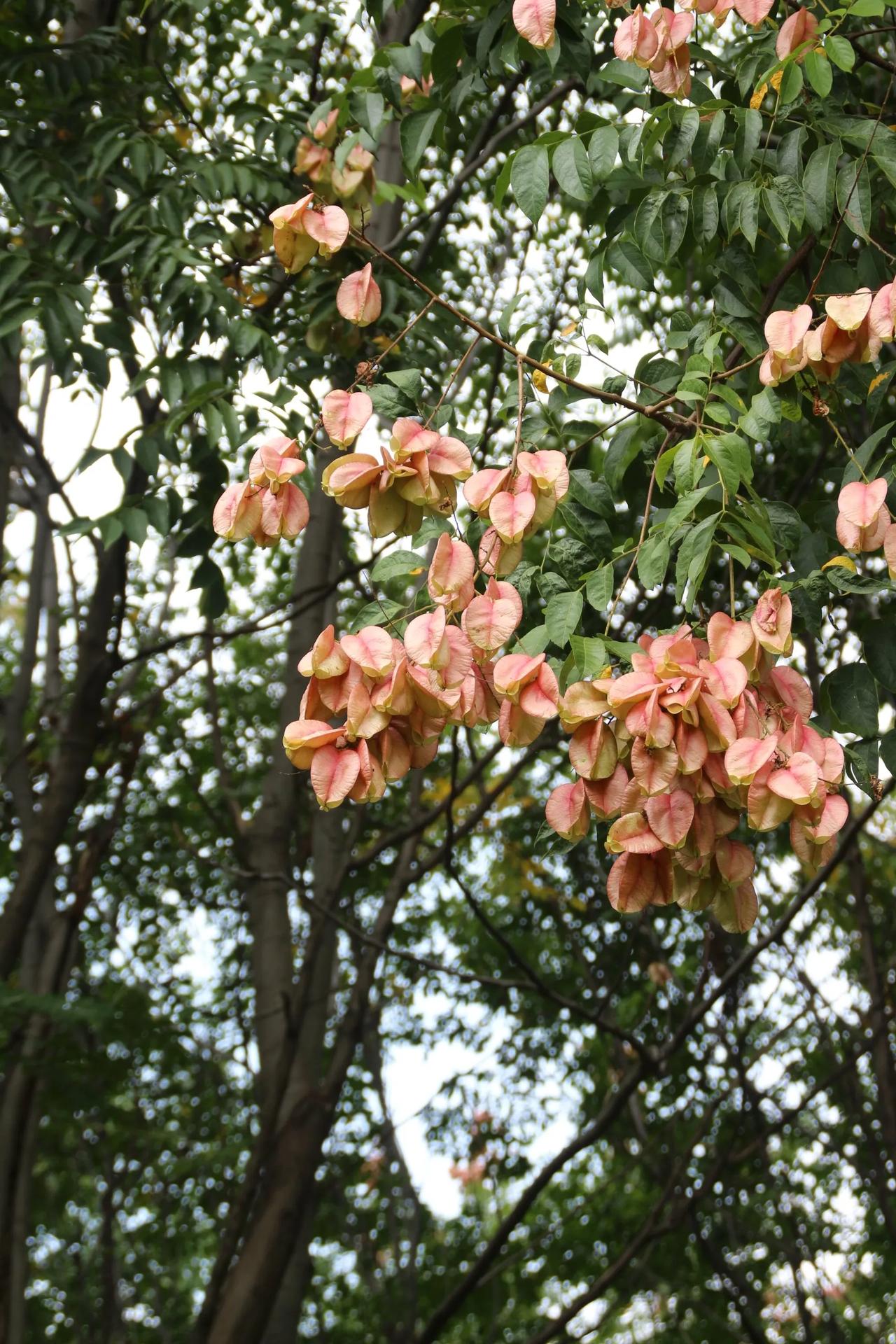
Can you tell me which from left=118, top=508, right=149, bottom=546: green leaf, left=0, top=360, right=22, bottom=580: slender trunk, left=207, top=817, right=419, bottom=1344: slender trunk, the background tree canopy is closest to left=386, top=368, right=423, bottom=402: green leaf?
the background tree canopy

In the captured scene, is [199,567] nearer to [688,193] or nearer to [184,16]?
[688,193]

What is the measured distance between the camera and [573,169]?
1761 mm

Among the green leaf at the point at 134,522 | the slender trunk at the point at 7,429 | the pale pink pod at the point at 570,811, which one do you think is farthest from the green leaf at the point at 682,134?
the slender trunk at the point at 7,429

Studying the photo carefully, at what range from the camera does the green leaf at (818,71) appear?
1598 millimetres

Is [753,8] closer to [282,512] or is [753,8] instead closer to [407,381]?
[407,381]

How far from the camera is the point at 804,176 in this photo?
178 centimetres

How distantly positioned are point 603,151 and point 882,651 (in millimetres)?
841

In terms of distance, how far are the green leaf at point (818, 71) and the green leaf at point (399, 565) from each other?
0.80 meters

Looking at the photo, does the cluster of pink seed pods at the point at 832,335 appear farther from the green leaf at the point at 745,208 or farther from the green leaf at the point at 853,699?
the green leaf at the point at 853,699

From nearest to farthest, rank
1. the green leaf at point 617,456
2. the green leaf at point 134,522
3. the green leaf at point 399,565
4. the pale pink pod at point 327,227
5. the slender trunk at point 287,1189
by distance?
the green leaf at point 399,565 < the pale pink pod at point 327,227 < the green leaf at point 617,456 < the green leaf at point 134,522 < the slender trunk at point 287,1189

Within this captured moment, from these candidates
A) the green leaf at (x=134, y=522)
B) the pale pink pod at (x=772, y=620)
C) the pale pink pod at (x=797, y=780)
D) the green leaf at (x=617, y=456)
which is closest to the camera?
the pale pink pod at (x=797, y=780)

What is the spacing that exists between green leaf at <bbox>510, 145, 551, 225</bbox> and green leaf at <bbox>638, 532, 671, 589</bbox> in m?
0.62

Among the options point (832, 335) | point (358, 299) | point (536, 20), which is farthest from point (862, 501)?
point (536, 20)

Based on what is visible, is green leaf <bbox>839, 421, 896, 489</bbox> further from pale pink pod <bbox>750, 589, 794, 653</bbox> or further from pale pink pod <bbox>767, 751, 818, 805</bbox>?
pale pink pod <bbox>767, 751, 818, 805</bbox>
